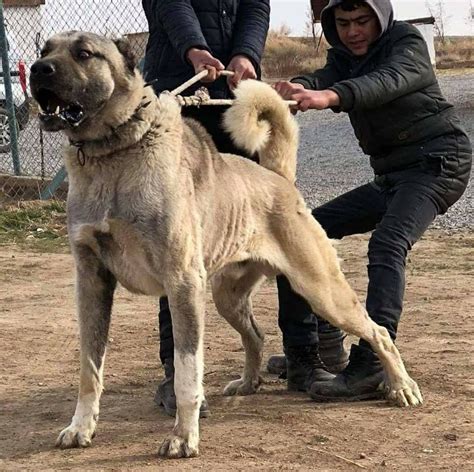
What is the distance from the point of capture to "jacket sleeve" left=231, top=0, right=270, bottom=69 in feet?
16.9

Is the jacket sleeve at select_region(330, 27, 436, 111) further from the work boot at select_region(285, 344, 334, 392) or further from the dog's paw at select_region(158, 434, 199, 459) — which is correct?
the dog's paw at select_region(158, 434, 199, 459)

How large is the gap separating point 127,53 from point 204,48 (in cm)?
68

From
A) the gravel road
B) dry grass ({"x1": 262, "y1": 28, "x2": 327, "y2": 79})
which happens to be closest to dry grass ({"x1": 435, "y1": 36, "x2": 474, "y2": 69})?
dry grass ({"x1": 262, "y1": 28, "x2": 327, "y2": 79})

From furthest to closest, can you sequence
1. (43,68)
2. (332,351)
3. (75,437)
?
(332,351), (75,437), (43,68)

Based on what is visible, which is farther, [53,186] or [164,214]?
→ [53,186]

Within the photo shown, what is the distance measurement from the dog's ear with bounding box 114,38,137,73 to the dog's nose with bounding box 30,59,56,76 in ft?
1.48

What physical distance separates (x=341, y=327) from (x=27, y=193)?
6.92 metres

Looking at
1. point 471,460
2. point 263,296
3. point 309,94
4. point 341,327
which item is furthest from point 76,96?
point 263,296

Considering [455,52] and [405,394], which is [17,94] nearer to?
[405,394]

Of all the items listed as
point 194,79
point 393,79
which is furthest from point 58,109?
point 393,79

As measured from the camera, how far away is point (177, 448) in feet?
13.6

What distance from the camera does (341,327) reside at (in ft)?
16.2

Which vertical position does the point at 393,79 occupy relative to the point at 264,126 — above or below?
above

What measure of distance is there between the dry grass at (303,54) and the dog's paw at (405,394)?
2134 centimetres
